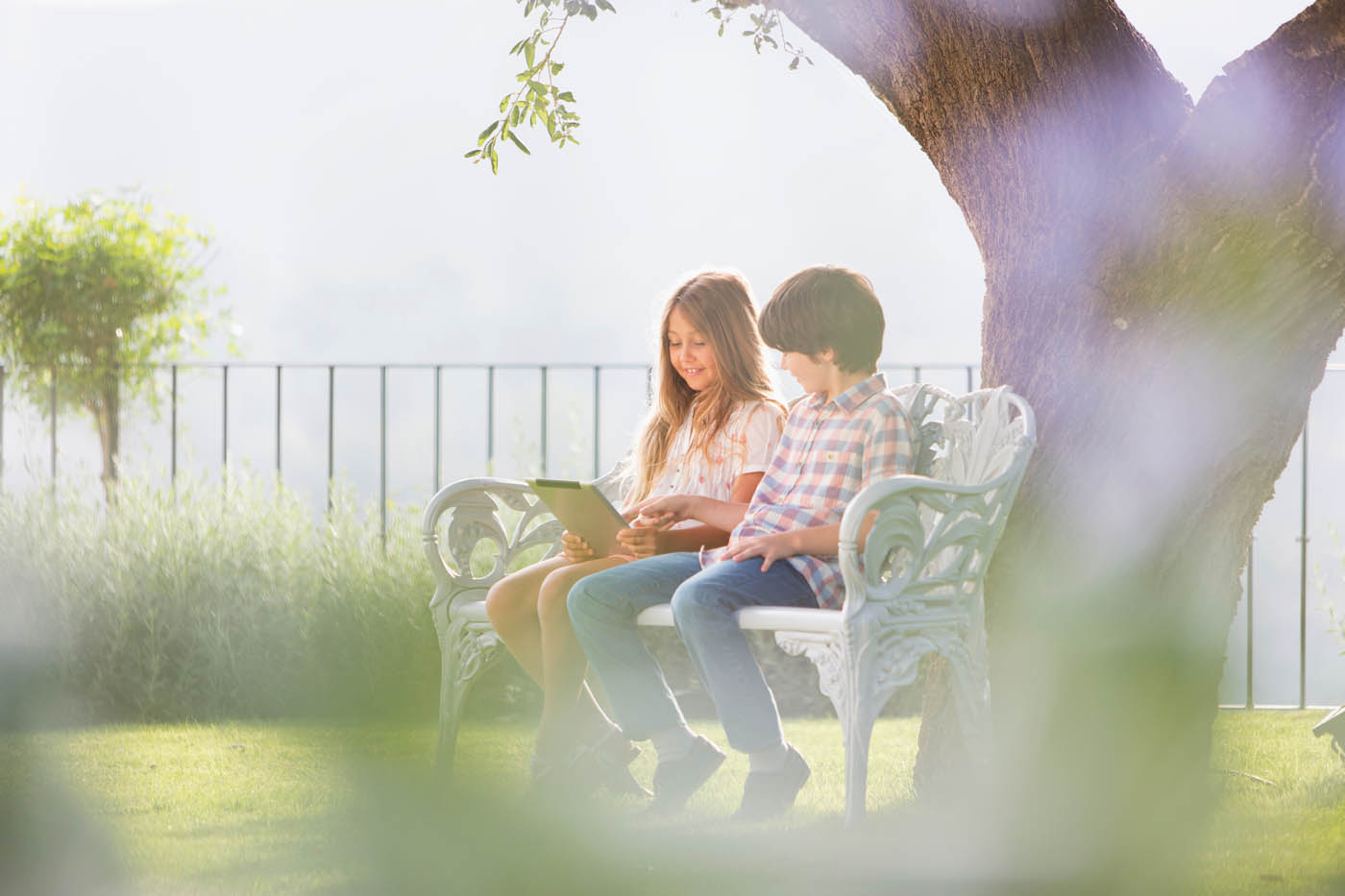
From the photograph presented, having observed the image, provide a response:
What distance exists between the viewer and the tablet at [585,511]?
2910 millimetres

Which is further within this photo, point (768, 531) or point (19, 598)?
point (19, 598)

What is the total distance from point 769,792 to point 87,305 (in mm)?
6041

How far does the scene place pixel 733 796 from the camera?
3.20m

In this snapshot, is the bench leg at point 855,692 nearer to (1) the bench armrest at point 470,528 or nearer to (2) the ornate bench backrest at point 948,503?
(2) the ornate bench backrest at point 948,503

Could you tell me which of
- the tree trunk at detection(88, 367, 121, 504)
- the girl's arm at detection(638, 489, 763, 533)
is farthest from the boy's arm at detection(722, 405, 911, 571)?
the tree trunk at detection(88, 367, 121, 504)

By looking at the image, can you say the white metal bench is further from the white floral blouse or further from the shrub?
the shrub

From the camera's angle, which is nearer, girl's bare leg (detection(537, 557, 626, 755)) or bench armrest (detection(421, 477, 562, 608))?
girl's bare leg (detection(537, 557, 626, 755))

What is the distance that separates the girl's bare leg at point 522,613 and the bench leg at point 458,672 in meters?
0.12

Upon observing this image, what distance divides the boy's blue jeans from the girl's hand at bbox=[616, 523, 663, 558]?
26mm

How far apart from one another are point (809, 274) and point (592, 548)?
0.82 m

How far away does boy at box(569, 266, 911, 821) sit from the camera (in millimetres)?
2625

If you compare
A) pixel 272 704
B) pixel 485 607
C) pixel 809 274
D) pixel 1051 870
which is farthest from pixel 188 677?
pixel 1051 870

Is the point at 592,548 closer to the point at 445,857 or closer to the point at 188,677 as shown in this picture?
the point at 445,857

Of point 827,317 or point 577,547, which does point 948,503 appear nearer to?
point 827,317
